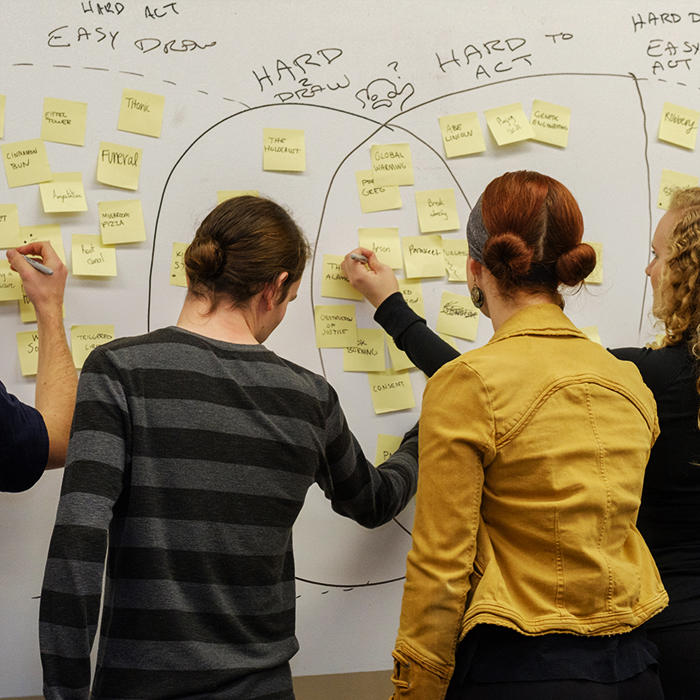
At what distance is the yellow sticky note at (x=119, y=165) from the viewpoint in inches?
51.3

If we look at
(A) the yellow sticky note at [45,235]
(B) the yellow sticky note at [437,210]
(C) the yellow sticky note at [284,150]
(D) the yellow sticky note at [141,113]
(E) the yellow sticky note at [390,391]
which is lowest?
(E) the yellow sticky note at [390,391]

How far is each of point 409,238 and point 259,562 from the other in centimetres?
74

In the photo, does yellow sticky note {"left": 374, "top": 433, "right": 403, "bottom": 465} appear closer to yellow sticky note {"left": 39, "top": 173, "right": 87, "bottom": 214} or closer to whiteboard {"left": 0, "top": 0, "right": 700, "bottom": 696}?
whiteboard {"left": 0, "top": 0, "right": 700, "bottom": 696}

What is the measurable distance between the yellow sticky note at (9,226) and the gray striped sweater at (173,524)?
49 cm

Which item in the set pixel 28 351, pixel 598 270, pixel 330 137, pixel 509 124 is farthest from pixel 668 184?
pixel 28 351

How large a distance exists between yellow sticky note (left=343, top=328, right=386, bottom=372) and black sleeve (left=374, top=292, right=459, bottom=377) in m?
0.05

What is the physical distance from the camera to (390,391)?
1.41 metres

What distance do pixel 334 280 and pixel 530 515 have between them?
2.18 ft

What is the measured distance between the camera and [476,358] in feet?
2.95

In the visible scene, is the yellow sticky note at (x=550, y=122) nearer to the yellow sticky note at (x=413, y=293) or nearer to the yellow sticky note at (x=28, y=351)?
the yellow sticky note at (x=413, y=293)

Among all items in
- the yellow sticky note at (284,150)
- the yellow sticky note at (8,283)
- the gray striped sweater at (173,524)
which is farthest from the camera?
the yellow sticky note at (284,150)

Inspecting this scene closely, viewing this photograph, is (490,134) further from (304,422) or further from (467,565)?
(467,565)

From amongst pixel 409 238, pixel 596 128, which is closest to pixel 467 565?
pixel 409 238

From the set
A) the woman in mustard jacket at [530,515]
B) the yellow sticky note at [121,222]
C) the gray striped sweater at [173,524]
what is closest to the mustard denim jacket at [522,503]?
the woman in mustard jacket at [530,515]
